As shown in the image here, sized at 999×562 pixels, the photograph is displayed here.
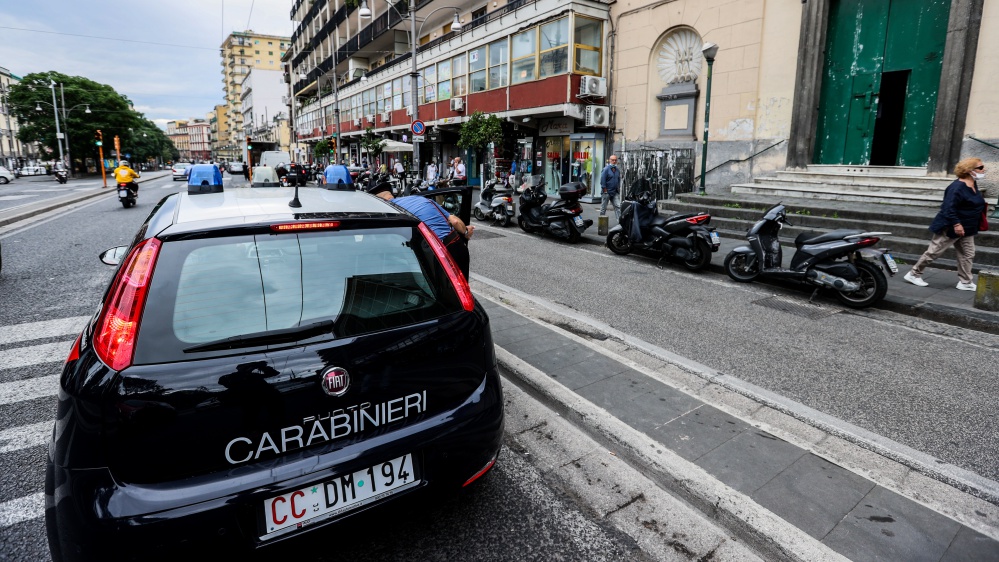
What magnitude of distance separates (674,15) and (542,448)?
688 inches

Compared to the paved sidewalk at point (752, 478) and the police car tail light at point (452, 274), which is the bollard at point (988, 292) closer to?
the paved sidewalk at point (752, 478)

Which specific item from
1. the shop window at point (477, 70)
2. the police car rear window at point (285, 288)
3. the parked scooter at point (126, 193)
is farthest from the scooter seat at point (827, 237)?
the parked scooter at point (126, 193)

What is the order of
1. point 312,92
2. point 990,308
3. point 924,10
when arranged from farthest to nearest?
point 312,92 < point 924,10 < point 990,308

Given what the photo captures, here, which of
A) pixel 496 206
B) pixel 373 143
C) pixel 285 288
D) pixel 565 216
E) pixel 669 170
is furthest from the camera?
pixel 373 143

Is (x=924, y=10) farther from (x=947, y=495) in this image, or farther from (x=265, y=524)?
(x=265, y=524)

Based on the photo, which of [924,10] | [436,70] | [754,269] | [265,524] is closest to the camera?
[265,524]

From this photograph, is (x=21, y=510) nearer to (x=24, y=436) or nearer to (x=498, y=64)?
(x=24, y=436)

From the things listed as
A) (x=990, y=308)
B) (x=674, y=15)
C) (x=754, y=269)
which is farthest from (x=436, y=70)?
(x=990, y=308)

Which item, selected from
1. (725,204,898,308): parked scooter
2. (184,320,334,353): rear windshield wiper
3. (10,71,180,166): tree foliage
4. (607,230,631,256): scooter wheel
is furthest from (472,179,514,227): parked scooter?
(10,71,180,166): tree foliage

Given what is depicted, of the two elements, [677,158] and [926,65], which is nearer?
[926,65]

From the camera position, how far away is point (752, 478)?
2.88m

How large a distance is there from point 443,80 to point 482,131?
7141mm

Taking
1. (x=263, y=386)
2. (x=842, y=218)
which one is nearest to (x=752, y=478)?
(x=263, y=386)

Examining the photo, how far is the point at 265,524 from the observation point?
188 cm
